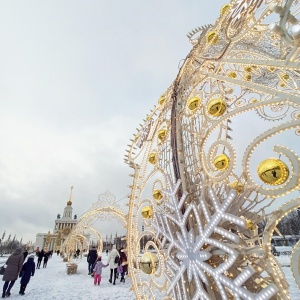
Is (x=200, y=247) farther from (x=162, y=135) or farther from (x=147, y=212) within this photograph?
(x=162, y=135)

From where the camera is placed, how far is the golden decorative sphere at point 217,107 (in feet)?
6.91

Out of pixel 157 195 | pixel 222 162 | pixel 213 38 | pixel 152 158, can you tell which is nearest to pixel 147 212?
pixel 157 195

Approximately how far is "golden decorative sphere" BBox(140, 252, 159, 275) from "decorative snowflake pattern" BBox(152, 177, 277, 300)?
0.15m

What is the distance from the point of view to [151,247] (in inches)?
119

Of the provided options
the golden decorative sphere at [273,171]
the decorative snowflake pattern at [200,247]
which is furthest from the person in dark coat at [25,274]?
the golden decorative sphere at [273,171]

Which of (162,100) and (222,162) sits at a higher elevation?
(162,100)

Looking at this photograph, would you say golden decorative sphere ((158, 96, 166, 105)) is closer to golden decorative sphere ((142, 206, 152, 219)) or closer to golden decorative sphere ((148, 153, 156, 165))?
golden decorative sphere ((148, 153, 156, 165))

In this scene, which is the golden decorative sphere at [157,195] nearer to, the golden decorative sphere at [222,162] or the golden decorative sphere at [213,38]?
the golden decorative sphere at [222,162]

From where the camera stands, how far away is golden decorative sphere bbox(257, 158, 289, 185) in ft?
4.83

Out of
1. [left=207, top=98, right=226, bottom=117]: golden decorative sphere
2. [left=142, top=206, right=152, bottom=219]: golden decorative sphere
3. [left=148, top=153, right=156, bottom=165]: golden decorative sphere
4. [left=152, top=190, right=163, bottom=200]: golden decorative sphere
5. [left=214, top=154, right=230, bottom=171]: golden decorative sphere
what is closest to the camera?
[left=214, top=154, right=230, bottom=171]: golden decorative sphere

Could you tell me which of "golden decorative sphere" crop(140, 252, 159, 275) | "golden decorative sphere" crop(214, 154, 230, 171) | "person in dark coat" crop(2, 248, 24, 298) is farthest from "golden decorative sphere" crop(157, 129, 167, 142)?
"person in dark coat" crop(2, 248, 24, 298)

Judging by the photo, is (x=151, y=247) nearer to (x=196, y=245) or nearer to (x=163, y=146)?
(x=196, y=245)

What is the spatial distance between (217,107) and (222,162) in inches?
21.7

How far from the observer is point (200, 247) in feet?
6.79
